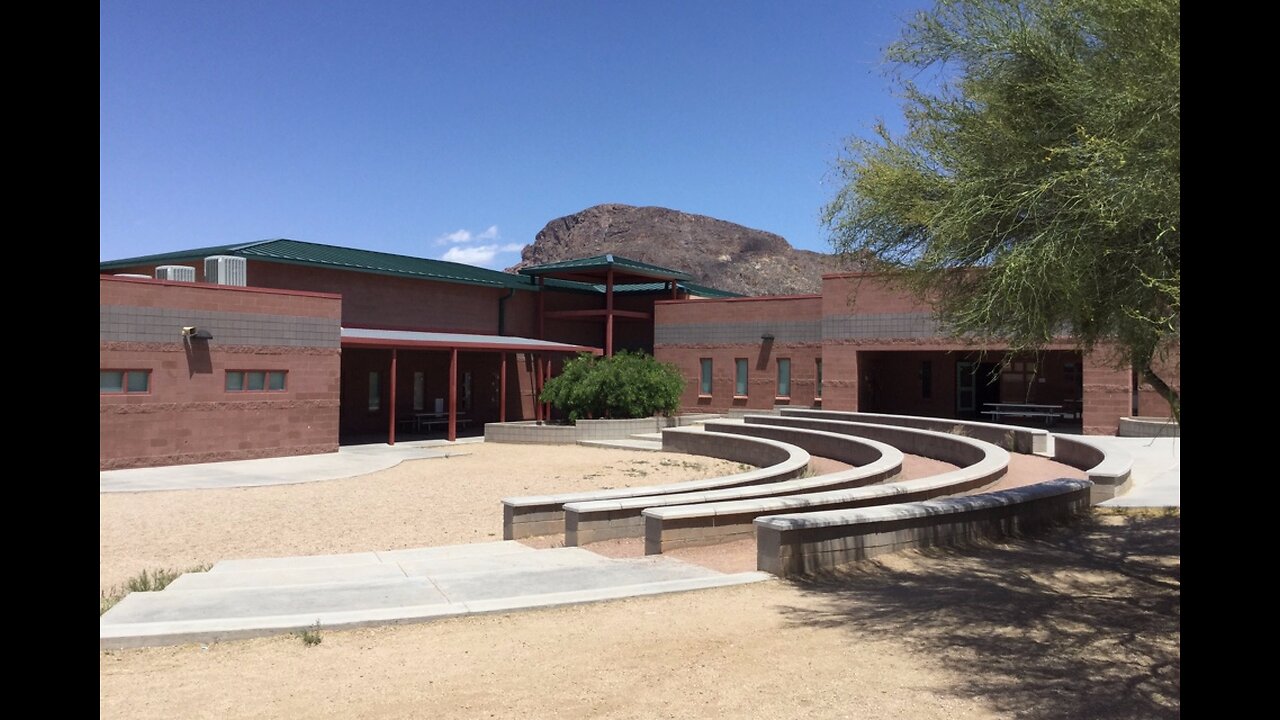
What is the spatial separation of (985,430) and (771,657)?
18.9 metres

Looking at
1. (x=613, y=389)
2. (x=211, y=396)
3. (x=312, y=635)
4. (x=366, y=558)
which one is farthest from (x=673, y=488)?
(x=613, y=389)

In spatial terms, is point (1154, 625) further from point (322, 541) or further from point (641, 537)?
point (322, 541)

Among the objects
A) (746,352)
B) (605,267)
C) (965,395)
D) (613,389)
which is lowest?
(965,395)

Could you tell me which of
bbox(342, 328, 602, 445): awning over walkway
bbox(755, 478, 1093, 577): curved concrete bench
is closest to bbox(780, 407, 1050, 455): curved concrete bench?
bbox(755, 478, 1093, 577): curved concrete bench

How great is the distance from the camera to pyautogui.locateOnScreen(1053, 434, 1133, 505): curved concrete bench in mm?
14086

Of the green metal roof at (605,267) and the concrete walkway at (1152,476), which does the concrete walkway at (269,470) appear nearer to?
the green metal roof at (605,267)

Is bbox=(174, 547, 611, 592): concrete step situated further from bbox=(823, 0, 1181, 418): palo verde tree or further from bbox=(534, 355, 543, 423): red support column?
bbox=(534, 355, 543, 423): red support column

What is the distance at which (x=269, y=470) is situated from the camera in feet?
68.6

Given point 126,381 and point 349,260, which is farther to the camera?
point 349,260

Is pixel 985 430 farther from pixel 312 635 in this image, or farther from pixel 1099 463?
pixel 312 635

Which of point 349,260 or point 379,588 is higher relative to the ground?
point 349,260

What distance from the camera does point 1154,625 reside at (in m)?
6.74

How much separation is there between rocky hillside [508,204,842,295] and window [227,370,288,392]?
96.5 m

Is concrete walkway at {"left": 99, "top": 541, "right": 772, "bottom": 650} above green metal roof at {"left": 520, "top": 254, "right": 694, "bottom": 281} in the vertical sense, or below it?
below
